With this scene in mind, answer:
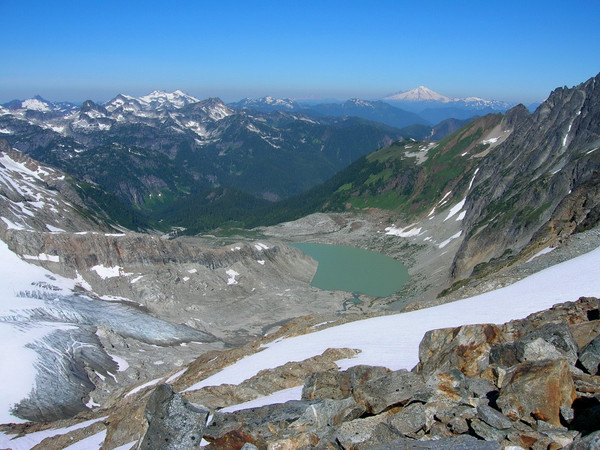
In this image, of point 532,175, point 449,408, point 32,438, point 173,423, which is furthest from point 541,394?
point 532,175

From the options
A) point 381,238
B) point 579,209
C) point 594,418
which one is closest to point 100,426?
point 594,418

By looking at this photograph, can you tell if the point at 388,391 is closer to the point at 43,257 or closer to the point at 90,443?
the point at 90,443

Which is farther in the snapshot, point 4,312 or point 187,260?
point 187,260

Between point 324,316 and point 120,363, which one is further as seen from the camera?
point 120,363

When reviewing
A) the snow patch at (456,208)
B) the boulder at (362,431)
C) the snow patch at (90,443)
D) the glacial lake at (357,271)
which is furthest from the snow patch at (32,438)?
the snow patch at (456,208)

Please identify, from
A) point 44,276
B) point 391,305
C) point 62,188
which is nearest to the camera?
point 44,276

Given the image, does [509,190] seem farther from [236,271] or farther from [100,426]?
[100,426]

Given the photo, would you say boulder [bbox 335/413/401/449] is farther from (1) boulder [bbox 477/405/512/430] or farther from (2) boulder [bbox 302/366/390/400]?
(2) boulder [bbox 302/366/390/400]

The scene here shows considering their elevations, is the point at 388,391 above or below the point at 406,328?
above

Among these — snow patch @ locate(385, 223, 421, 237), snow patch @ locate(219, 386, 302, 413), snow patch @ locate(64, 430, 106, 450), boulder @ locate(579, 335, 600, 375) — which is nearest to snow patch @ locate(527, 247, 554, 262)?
snow patch @ locate(219, 386, 302, 413)
